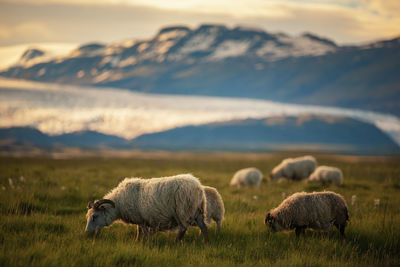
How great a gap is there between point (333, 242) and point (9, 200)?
988 centimetres

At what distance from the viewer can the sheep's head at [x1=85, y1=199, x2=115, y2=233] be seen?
9.72 metres

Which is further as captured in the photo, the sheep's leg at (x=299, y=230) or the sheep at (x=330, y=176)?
the sheep at (x=330, y=176)

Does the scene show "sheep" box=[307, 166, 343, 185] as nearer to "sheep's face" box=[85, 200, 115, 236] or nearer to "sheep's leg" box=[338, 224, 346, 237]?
"sheep's leg" box=[338, 224, 346, 237]

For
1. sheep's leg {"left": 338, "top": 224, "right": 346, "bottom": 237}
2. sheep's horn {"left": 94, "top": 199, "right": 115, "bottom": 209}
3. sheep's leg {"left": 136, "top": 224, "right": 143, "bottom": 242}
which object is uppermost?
sheep's horn {"left": 94, "top": 199, "right": 115, "bottom": 209}

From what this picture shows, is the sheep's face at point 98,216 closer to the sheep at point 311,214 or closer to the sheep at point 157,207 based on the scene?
the sheep at point 157,207

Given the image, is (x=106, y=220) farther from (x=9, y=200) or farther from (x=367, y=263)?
(x=367, y=263)

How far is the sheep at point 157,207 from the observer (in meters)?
9.44

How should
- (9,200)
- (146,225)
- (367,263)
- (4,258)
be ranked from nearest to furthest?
(4,258)
(367,263)
(146,225)
(9,200)

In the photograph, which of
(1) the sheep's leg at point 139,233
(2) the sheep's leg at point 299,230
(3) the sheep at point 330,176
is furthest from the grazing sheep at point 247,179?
(1) the sheep's leg at point 139,233

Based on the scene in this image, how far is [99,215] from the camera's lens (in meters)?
9.86

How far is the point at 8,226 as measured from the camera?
9227 mm

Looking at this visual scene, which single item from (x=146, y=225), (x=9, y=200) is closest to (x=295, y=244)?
(x=146, y=225)

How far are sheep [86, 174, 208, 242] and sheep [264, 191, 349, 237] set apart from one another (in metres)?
2.37

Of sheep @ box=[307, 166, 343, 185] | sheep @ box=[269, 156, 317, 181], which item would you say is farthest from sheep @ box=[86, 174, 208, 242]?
sheep @ box=[269, 156, 317, 181]
